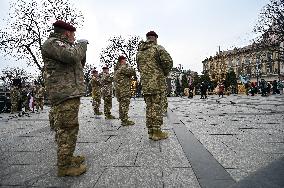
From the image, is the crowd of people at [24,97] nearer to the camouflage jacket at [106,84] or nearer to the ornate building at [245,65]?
the camouflage jacket at [106,84]

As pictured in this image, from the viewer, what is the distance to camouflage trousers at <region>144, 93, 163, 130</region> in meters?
5.97

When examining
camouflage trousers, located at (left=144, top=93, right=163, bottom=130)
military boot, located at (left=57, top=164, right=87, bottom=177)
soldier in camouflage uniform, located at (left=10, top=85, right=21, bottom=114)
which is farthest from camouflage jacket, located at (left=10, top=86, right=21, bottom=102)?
military boot, located at (left=57, top=164, right=87, bottom=177)

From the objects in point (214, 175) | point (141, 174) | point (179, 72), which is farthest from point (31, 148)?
point (179, 72)

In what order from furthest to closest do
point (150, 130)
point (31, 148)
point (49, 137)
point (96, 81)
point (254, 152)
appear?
1. point (96, 81)
2. point (49, 137)
3. point (150, 130)
4. point (31, 148)
5. point (254, 152)

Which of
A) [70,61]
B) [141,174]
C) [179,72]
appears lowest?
[141,174]

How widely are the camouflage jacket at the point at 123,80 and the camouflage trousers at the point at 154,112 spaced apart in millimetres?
2516

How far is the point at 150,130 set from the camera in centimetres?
604

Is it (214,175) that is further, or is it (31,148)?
(31,148)

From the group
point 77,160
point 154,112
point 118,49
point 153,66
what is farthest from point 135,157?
point 118,49

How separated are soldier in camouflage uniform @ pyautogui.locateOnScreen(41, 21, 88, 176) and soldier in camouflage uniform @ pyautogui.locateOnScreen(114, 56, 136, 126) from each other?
4.44m

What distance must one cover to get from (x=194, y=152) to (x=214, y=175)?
1225mm

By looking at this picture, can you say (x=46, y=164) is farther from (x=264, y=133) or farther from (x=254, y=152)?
(x=264, y=133)

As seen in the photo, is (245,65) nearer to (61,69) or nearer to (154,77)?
(154,77)

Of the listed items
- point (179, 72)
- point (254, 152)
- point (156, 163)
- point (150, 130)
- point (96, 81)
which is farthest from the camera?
point (179, 72)
